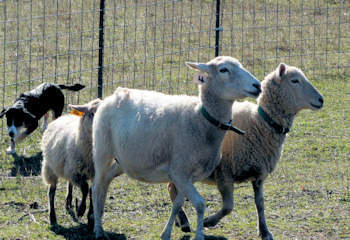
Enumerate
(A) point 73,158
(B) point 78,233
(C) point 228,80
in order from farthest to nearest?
(A) point 73,158, (B) point 78,233, (C) point 228,80

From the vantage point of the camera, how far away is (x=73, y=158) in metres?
6.66

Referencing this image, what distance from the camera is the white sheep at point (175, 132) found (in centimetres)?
571

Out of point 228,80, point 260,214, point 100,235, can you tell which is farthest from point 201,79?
point 100,235

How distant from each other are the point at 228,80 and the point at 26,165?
3540mm

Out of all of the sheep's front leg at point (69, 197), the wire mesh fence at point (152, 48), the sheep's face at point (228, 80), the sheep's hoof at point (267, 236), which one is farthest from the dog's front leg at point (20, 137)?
the sheep's hoof at point (267, 236)

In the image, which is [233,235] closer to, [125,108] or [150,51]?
[125,108]

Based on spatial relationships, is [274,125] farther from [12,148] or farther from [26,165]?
[12,148]

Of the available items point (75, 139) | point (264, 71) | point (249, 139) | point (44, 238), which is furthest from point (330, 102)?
point (44, 238)

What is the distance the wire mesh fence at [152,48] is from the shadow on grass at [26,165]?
4.06ft

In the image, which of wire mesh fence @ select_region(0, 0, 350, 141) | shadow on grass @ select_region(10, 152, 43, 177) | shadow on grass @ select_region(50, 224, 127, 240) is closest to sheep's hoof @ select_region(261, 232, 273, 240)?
shadow on grass @ select_region(50, 224, 127, 240)

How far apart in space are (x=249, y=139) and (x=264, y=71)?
225 inches

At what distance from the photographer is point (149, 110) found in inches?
237

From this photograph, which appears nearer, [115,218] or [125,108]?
[125,108]

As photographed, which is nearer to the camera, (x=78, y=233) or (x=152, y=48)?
(x=78, y=233)
